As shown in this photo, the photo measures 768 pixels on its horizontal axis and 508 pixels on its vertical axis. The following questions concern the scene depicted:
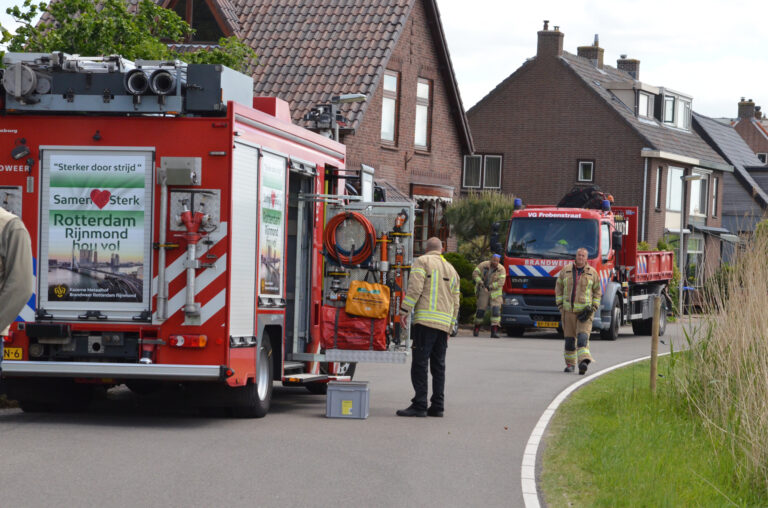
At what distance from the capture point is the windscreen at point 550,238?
2698 centimetres

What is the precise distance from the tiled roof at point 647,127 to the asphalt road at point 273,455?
36869 mm

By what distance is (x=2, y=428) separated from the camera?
11039mm

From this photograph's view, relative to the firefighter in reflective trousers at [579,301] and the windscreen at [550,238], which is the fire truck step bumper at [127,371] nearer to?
the firefighter in reflective trousers at [579,301]

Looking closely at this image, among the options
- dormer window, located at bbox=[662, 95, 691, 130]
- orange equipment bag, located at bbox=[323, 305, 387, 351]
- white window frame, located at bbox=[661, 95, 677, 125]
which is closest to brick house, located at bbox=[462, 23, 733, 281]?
white window frame, located at bbox=[661, 95, 677, 125]

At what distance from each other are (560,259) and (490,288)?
5.82 ft

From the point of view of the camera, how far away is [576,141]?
5106 centimetres

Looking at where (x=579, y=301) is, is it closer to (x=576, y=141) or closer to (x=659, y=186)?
(x=576, y=141)

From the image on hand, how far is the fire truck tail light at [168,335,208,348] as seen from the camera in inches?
432

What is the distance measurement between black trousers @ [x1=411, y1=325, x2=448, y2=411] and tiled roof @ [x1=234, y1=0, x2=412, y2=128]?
1644cm

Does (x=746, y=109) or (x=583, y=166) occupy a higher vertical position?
(x=746, y=109)

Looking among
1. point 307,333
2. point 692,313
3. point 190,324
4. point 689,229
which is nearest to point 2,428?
point 190,324

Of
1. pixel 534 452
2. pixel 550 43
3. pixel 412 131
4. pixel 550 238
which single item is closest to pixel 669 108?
pixel 550 43

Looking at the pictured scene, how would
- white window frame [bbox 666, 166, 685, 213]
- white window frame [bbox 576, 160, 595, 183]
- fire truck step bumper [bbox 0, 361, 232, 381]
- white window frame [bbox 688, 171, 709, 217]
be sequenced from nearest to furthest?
fire truck step bumper [bbox 0, 361, 232, 381] → white window frame [bbox 576, 160, 595, 183] → white window frame [bbox 666, 166, 685, 213] → white window frame [bbox 688, 171, 709, 217]

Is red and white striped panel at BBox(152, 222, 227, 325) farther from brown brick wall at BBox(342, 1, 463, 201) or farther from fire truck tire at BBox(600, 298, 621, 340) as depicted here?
brown brick wall at BBox(342, 1, 463, 201)
